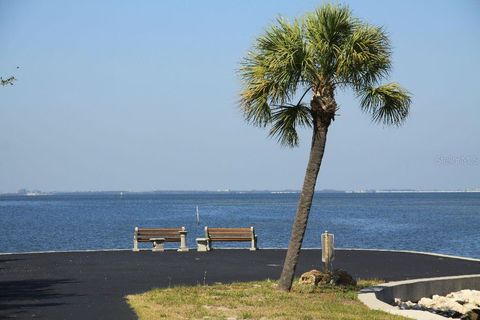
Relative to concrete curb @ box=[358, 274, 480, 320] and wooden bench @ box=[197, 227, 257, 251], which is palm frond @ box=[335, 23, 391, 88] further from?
wooden bench @ box=[197, 227, 257, 251]

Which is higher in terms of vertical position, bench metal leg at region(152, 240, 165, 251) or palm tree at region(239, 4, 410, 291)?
palm tree at region(239, 4, 410, 291)

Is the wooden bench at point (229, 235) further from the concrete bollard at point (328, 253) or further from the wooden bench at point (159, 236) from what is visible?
the concrete bollard at point (328, 253)

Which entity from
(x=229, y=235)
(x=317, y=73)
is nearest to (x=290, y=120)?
(x=317, y=73)

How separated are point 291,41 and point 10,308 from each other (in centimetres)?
767

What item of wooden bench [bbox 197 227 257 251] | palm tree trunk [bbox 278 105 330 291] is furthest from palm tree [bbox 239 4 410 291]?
wooden bench [bbox 197 227 257 251]

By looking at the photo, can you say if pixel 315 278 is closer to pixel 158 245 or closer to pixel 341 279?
pixel 341 279

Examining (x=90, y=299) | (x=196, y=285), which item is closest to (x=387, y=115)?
(x=196, y=285)

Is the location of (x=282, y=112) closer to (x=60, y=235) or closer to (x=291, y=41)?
(x=291, y=41)

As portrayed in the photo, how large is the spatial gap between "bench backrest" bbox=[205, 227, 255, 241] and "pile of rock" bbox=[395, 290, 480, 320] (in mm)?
12765

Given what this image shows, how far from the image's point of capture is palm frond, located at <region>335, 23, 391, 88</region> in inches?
694

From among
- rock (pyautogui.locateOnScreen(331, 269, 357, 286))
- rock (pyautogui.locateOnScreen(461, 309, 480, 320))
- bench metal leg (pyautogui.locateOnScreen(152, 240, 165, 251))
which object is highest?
bench metal leg (pyautogui.locateOnScreen(152, 240, 165, 251))

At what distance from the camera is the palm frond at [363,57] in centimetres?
1762

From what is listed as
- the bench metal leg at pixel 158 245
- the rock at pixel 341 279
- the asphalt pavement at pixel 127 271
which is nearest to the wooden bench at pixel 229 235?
the asphalt pavement at pixel 127 271

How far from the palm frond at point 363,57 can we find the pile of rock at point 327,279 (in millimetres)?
4124
